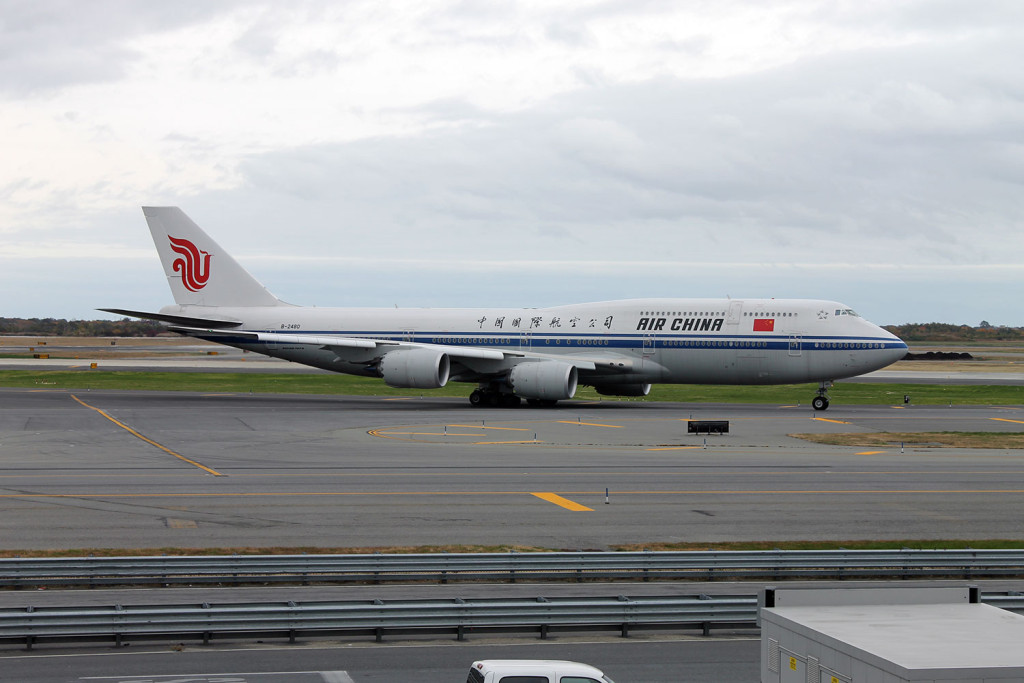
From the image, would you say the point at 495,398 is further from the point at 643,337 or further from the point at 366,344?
the point at 643,337

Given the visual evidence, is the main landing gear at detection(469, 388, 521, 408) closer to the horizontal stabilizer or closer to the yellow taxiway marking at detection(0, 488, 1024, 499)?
the horizontal stabilizer

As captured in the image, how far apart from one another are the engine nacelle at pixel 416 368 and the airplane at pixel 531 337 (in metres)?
0.06

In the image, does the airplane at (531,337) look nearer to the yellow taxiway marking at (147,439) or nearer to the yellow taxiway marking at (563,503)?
the yellow taxiway marking at (147,439)

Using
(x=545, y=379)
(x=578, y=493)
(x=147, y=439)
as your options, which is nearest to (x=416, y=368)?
(x=545, y=379)

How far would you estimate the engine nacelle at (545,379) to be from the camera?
52562 mm

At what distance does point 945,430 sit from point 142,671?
38.3m

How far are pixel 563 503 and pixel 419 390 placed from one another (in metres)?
45.0

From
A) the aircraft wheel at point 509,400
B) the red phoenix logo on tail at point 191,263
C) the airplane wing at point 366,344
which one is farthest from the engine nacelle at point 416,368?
the red phoenix logo on tail at point 191,263

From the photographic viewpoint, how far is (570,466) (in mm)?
33500

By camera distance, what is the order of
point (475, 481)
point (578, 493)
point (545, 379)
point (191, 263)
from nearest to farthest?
point (578, 493) → point (475, 481) → point (545, 379) → point (191, 263)

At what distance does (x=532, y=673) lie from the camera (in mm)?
10039

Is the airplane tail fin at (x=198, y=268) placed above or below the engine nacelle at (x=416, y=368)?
above

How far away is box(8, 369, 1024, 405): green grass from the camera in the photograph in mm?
64250

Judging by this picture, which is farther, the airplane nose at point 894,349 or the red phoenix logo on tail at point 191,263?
the red phoenix logo on tail at point 191,263
